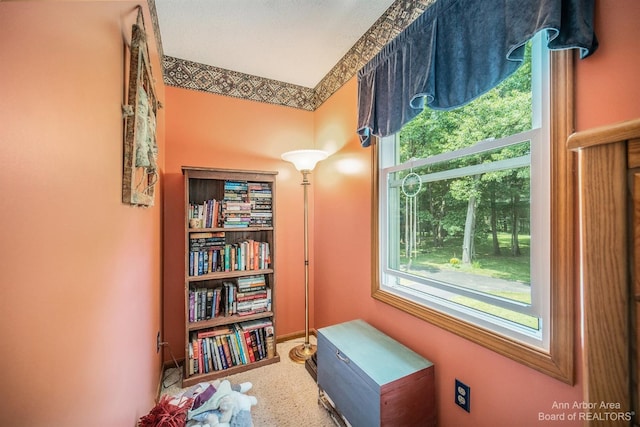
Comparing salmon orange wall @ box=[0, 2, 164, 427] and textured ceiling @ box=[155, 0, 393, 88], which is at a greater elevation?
textured ceiling @ box=[155, 0, 393, 88]

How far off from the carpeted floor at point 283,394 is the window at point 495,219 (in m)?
0.90

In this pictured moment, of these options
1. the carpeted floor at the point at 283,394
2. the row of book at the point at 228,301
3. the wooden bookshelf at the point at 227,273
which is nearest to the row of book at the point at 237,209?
the wooden bookshelf at the point at 227,273

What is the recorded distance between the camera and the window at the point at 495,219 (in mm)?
919

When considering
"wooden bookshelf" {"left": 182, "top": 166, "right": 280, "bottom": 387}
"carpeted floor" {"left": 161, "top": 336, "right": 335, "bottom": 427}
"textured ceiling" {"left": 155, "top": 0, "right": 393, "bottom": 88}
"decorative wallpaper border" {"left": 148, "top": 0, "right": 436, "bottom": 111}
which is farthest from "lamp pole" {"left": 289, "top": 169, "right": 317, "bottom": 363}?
"textured ceiling" {"left": 155, "top": 0, "right": 393, "bottom": 88}

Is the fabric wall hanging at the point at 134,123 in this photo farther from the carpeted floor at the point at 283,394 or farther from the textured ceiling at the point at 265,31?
the carpeted floor at the point at 283,394

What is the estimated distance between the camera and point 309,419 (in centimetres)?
161

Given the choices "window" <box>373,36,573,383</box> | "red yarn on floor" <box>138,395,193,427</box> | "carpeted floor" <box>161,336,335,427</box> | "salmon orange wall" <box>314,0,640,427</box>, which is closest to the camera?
"salmon orange wall" <box>314,0,640,427</box>

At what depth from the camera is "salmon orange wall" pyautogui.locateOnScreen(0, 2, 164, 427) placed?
42cm

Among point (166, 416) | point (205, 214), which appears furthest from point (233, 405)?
point (205, 214)

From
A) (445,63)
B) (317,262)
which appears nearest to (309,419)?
(317,262)

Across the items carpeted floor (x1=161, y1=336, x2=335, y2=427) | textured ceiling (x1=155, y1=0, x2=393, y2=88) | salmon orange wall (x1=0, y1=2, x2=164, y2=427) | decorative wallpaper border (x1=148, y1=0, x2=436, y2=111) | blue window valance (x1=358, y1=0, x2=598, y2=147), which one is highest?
textured ceiling (x1=155, y1=0, x2=393, y2=88)

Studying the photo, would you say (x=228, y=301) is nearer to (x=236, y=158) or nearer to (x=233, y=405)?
(x=233, y=405)

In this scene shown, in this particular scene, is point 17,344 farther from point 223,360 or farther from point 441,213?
point 223,360

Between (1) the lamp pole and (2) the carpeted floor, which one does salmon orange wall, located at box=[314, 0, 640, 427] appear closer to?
(1) the lamp pole
